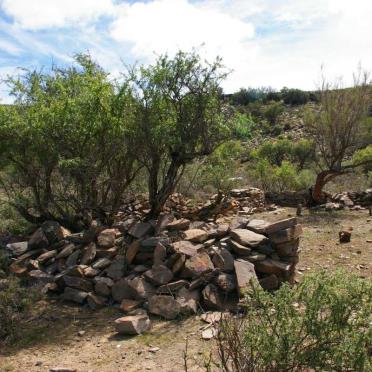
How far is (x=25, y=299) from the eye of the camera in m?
5.48

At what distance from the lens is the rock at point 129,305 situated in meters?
5.37

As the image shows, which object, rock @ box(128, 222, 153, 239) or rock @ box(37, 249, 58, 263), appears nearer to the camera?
rock @ box(128, 222, 153, 239)

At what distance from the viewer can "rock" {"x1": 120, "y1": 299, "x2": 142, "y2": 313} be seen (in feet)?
17.6

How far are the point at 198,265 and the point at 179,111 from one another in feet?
9.00

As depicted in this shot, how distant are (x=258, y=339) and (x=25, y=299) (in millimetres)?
3558

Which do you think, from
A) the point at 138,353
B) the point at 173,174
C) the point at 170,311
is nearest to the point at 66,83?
the point at 173,174

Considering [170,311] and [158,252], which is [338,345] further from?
[158,252]

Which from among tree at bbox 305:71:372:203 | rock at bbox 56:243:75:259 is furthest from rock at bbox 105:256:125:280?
tree at bbox 305:71:372:203

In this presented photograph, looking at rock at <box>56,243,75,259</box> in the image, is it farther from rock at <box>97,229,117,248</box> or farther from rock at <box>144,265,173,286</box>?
rock at <box>144,265,173,286</box>

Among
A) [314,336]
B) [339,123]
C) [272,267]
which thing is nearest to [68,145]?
[272,267]

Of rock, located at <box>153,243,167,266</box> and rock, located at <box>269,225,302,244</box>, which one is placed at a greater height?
rock, located at <box>269,225,302,244</box>

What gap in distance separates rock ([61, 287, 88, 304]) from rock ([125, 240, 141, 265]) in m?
0.76

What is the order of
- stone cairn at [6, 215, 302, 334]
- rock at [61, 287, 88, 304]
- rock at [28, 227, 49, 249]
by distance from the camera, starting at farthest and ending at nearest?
rock at [28, 227, 49, 249] < rock at [61, 287, 88, 304] < stone cairn at [6, 215, 302, 334]

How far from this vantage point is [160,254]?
5945 mm
